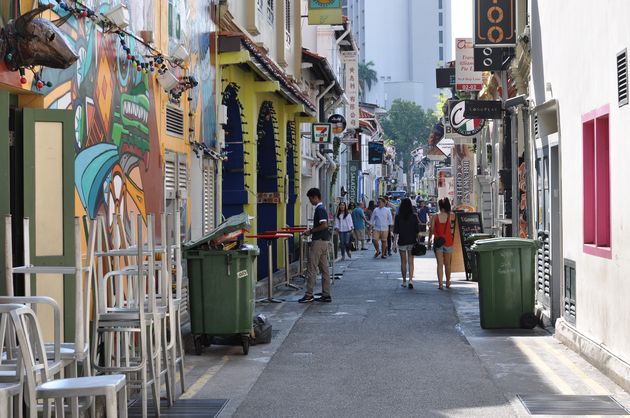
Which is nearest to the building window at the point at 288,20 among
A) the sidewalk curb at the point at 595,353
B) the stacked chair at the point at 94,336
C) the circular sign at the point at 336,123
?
the circular sign at the point at 336,123

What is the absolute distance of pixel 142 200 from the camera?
12500 millimetres

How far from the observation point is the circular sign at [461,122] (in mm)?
24375

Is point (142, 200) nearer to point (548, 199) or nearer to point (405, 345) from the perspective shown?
point (405, 345)

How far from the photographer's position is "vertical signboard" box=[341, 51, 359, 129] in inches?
1914

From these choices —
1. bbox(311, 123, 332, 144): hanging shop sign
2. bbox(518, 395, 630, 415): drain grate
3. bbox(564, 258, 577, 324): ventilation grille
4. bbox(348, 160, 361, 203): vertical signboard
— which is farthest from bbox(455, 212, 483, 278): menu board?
bbox(348, 160, 361, 203): vertical signboard

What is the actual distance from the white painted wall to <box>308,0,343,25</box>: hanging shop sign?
13235 mm

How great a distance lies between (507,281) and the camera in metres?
14.0

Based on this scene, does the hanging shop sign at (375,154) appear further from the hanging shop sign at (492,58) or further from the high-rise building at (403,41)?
the high-rise building at (403,41)

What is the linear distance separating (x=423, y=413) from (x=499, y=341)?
15.2 ft

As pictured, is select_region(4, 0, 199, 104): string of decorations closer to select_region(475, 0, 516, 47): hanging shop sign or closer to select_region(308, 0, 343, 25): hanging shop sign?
select_region(475, 0, 516, 47): hanging shop sign

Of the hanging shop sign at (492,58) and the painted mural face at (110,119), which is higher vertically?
the hanging shop sign at (492,58)

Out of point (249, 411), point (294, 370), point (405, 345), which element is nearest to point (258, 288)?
point (405, 345)

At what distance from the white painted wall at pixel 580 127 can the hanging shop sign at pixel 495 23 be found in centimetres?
289

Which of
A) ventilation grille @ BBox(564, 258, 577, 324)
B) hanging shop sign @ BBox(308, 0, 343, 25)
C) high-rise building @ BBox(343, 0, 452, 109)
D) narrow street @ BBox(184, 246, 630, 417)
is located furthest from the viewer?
high-rise building @ BBox(343, 0, 452, 109)
